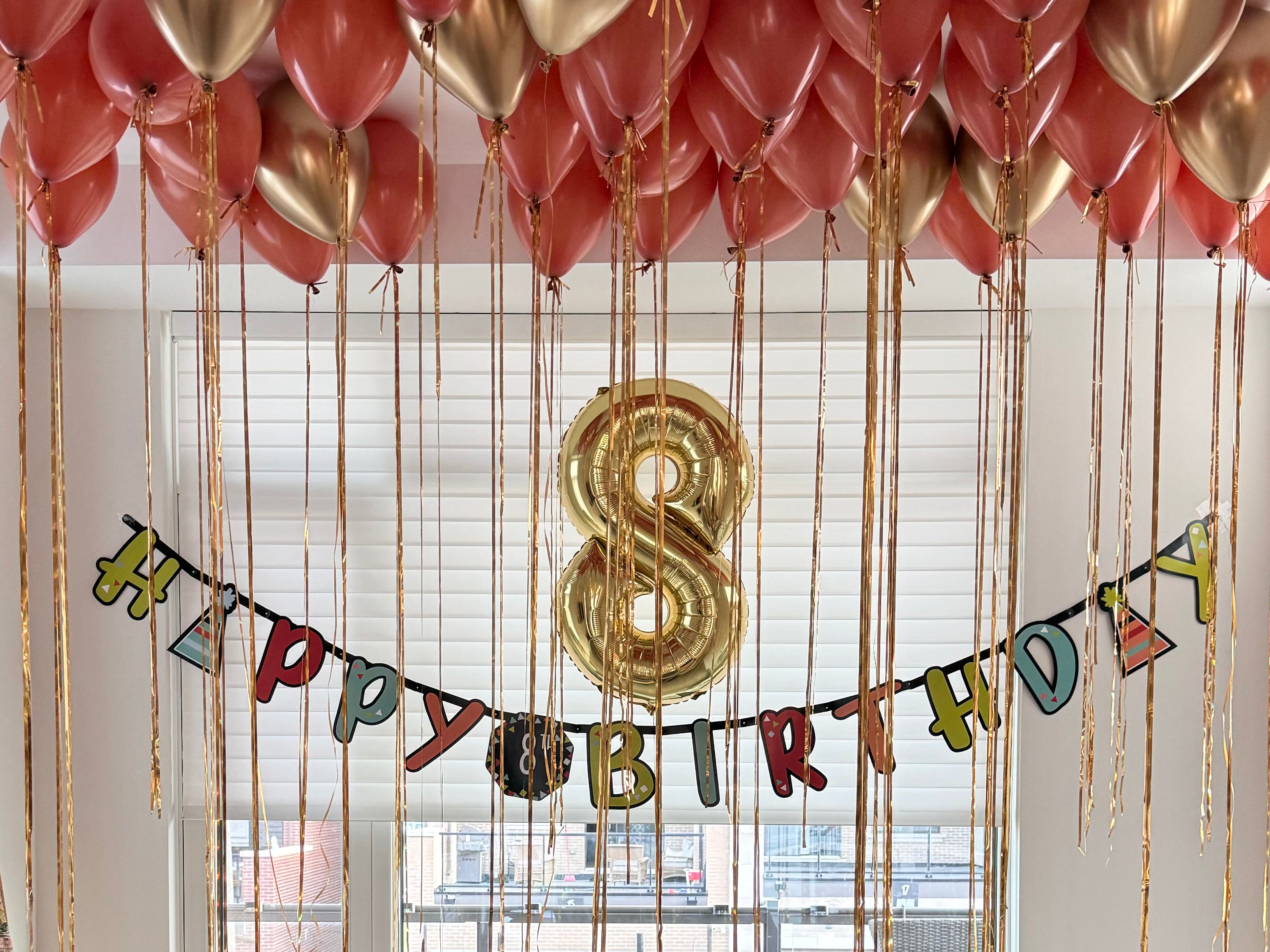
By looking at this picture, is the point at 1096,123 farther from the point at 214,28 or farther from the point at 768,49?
the point at 214,28

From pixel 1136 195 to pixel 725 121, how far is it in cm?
57

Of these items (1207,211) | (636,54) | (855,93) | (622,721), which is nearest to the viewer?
(636,54)

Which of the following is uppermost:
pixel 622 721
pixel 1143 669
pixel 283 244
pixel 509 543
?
pixel 283 244

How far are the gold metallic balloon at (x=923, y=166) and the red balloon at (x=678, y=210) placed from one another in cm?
22

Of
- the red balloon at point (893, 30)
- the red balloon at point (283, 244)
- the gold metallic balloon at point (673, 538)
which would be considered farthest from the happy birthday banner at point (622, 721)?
the red balloon at point (893, 30)

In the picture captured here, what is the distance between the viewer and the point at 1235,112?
1.08m

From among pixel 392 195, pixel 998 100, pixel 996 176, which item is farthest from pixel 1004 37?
pixel 392 195

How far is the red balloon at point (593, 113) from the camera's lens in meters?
1.07

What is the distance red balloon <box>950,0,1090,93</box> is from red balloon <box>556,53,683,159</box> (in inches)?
12.6

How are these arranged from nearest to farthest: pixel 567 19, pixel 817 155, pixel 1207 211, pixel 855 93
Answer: pixel 567 19 → pixel 855 93 → pixel 817 155 → pixel 1207 211

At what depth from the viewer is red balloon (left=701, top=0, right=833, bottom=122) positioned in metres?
1.04

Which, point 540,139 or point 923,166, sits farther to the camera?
point 923,166

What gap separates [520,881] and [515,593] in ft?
2.24

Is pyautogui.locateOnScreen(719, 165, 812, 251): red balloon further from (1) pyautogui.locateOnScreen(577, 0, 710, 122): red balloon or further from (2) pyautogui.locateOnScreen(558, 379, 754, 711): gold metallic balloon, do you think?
(2) pyautogui.locateOnScreen(558, 379, 754, 711): gold metallic balloon
